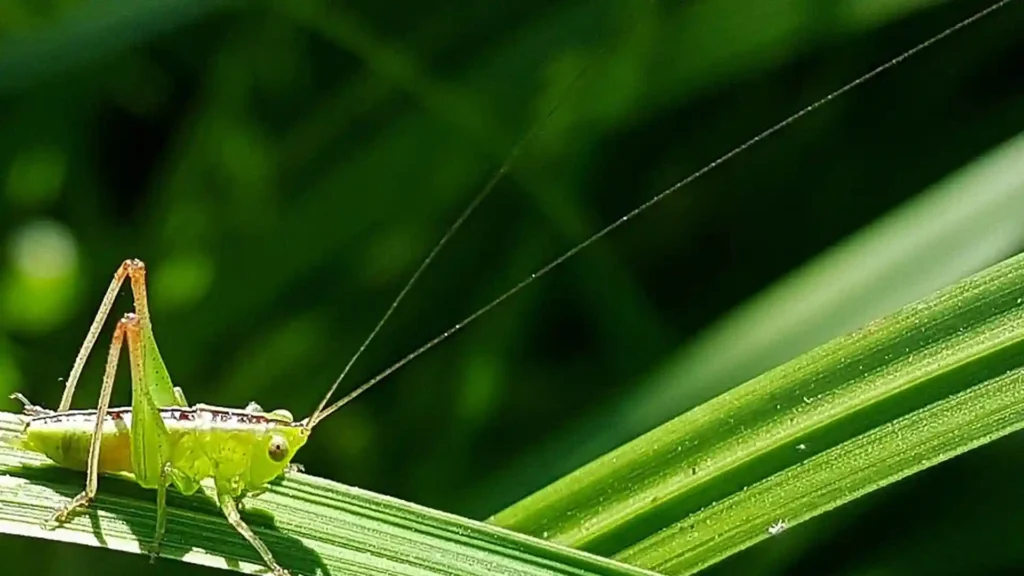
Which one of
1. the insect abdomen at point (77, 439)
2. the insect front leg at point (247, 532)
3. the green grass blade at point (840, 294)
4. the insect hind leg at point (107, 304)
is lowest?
the insect front leg at point (247, 532)

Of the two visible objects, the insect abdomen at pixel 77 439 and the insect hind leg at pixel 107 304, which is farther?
the insect hind leg at pixel 107 304

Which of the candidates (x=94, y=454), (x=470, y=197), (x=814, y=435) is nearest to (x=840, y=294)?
(x=814, y=435)

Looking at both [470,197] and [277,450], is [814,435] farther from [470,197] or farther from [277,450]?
[470,197]

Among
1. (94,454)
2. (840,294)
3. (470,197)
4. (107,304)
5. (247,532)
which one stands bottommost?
(247,532)

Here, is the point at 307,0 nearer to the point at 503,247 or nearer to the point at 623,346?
the point at 503,247

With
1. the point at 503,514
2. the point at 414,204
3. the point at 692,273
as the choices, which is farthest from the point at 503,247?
the point at 503,514

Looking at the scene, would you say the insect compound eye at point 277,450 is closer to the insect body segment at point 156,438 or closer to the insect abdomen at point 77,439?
the insect body segment at point 156,438

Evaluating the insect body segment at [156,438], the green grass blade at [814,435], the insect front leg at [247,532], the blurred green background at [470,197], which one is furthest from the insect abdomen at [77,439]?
the green grass blade at [814,435]
